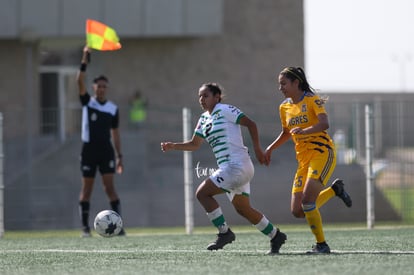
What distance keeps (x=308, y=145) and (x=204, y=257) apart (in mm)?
1560

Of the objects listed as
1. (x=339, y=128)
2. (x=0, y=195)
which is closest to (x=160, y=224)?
(x=339, y=128)

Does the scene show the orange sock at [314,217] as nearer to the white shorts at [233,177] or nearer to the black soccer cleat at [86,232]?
the white shorts at [233,177]

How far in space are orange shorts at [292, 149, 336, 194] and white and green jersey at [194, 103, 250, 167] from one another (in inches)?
22.7

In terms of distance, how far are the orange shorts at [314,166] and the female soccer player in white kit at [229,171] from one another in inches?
16.9

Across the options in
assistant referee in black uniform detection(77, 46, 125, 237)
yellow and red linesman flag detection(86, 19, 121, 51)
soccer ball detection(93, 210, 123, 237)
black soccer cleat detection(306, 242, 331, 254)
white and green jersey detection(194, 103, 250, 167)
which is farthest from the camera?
assistant referee in black uniform detection(77, 46, 125, 237)

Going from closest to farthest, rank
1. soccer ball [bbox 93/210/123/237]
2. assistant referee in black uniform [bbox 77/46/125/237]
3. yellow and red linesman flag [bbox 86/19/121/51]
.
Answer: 1. soccer ball [bbox 93/210/123/237]
2. yellow and red linesman flag [bbox 86/19/121/51]
3. assistant referee in black uniform [bbox 77/46/125/237]

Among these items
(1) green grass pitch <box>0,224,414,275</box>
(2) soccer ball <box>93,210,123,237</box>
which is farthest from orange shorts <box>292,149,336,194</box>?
(2) soccer ball <box>93,210,123,237</box>

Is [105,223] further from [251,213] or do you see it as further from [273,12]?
[273,12]

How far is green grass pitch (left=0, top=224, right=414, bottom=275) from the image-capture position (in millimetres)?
9086

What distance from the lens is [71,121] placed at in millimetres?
21469

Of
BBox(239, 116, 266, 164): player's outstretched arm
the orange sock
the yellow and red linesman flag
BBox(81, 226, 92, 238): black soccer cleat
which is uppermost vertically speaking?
the yellow and red linesman flag

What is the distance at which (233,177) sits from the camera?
10.6 m

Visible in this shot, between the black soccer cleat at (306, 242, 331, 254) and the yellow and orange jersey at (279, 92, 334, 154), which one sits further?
the yellow and orange jersey at (279, 92, 334, 154)

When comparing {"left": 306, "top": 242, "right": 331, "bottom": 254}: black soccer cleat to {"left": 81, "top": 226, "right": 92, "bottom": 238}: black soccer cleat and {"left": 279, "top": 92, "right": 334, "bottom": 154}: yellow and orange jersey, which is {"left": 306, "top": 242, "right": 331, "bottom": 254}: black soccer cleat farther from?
{"left": 81, "top": 226, "right": 92, "bottom": 238}: black soccer cleat
